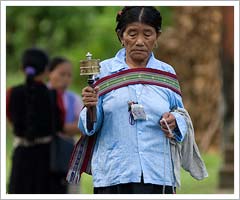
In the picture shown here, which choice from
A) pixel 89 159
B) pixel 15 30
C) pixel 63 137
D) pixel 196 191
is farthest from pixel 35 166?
pixel 15 30

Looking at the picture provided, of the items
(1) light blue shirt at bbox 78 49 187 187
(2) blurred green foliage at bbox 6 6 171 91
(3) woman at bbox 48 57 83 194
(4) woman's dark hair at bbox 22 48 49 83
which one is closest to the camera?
(1) light blue shirt at bbox 78 49 187 187

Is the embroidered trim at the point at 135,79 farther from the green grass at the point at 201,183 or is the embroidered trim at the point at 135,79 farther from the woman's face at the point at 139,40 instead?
the green grass at the point at 201,183

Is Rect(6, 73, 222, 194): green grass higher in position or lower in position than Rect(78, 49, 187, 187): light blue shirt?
lower

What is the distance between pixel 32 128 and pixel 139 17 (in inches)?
138

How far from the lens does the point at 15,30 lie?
23.0m

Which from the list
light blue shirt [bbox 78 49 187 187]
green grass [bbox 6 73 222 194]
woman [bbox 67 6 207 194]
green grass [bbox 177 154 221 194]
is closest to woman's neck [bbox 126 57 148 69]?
woman [bbox 67 6 207 194]

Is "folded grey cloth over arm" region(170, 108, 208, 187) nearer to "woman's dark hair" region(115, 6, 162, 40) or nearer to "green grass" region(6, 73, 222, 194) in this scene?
"woman's dark hair" region(115, 6, 162, 40)

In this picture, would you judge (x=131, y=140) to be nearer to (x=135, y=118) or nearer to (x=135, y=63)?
(x=135, y=118)

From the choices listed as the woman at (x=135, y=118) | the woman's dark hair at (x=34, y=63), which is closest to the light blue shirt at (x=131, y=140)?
the woman at (x=135, y=118)

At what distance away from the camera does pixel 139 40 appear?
6168 mm

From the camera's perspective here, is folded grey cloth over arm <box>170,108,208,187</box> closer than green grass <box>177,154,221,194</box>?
Yes

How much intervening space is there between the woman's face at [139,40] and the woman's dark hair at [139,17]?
0.03 meters

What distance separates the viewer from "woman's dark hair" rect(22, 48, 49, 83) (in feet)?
32.3

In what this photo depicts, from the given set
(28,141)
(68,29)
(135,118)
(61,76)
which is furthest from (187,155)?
(68,29)
